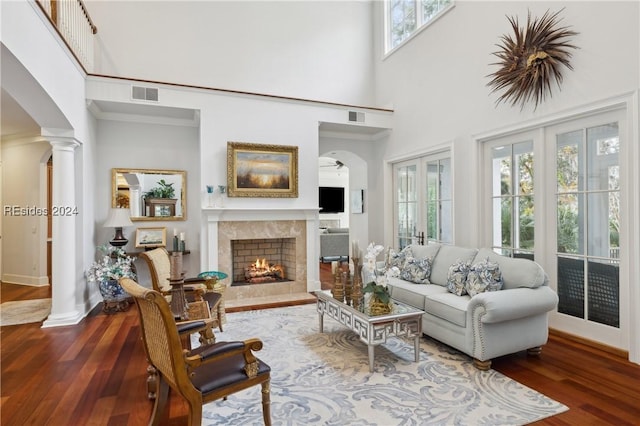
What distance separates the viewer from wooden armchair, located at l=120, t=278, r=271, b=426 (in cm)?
172

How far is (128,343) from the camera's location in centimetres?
358

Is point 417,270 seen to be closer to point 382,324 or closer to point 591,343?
point 382,324

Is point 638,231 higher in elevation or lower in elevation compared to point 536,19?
lower

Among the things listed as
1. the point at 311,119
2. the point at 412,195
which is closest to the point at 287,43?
the point at 311,119

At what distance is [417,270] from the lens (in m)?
4.14

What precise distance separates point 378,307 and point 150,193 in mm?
4154

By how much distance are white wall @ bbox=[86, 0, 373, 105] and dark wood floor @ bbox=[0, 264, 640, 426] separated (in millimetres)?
4037

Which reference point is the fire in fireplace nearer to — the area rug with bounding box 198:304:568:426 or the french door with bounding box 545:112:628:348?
the area rug with bounding box 198:304:568:426

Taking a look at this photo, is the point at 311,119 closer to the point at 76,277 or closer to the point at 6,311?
the point at 76,277

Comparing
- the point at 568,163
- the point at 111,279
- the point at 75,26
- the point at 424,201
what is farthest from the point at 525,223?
the point at 75,26

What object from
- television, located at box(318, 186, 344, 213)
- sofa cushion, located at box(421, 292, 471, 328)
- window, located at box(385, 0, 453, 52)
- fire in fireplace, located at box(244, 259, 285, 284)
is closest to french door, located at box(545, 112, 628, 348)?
sofa cushion, located at box(421, 292, 471, 328)

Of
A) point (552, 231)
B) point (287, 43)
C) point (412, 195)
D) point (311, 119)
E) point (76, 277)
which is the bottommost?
point (76, 277)

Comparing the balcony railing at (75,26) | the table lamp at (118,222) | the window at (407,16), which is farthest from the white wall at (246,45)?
the table lamp at (118,222)

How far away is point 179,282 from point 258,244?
124 inches
